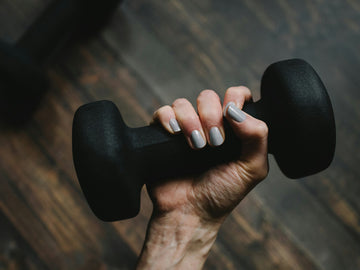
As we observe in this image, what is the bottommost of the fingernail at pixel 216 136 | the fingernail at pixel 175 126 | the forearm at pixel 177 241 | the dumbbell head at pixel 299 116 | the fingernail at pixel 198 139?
the forearm at pixel 177 241

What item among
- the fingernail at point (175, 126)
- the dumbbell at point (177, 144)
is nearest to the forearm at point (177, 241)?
the dumbbell at point (177, 144)

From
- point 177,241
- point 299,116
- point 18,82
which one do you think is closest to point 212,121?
point 299,116

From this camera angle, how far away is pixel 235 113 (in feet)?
2.04

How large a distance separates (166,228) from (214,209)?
0.43 ft

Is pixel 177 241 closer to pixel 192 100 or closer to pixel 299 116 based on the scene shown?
pixel 299 116

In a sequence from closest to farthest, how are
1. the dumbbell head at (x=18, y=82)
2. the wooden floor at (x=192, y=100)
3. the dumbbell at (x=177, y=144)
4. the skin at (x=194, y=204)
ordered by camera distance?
the dumbbell at (x=177, y=144) → the skin at (x=194, y=204) → the dumbbell head at (x=18, y=82) → the wooden floor at (x=192, y=100)

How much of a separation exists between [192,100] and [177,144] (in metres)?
0.67

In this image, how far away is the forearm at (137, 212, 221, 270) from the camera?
0.74m

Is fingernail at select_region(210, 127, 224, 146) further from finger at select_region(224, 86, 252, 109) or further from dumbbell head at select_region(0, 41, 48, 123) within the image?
dumbbell head at select_region(0, 41, 48, 123)

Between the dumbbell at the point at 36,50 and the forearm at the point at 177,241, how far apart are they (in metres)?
0.72

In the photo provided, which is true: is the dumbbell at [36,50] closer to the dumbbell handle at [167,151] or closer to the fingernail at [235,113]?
the dumbbell handle at [167,151]

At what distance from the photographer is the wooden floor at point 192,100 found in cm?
118

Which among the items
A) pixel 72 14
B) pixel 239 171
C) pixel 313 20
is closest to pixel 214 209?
pixel 239 171

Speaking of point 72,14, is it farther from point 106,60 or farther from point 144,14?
point 144,14
